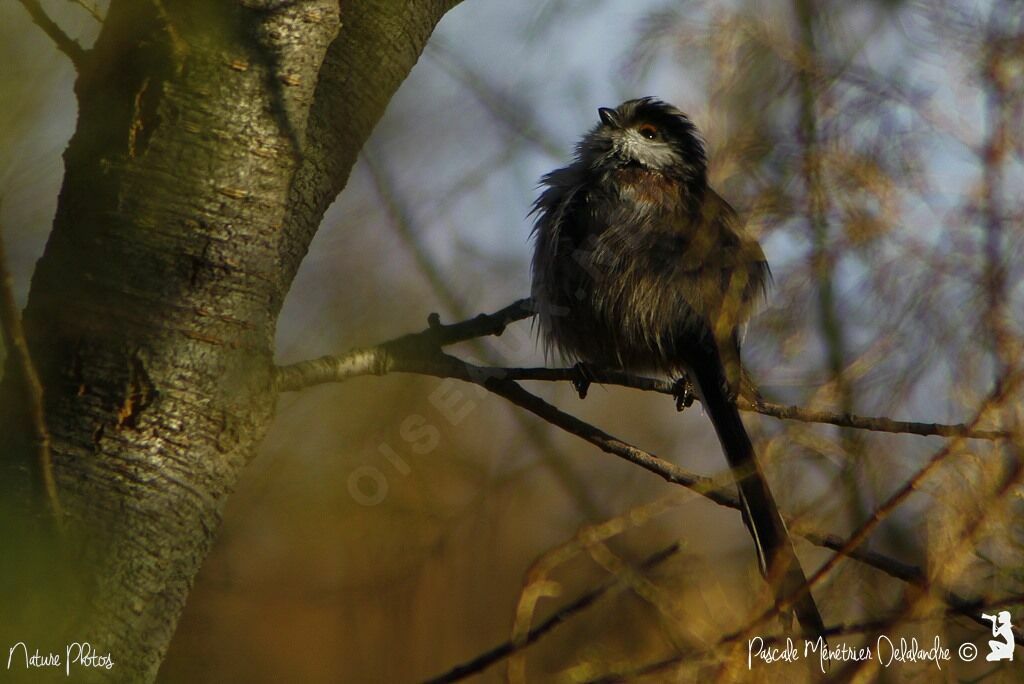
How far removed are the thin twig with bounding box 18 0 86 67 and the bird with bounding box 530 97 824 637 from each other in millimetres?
1948

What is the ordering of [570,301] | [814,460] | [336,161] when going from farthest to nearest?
[570,301] < [814,460] < [336,161]

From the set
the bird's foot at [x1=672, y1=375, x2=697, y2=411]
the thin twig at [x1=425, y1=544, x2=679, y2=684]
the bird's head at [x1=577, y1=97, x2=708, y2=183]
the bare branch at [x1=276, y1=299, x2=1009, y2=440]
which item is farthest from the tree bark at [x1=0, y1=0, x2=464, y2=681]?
the bird's head at [x1=577, y1=97, x2=708, y2=183]

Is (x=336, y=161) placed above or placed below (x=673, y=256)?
below

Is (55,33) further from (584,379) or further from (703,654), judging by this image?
(584,379)

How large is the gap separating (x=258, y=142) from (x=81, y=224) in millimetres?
351

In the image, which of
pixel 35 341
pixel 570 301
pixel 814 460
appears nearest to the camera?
pixel 35 341

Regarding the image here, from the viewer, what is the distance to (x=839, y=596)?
88.3 inches

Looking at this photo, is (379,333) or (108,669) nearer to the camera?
(108,669)

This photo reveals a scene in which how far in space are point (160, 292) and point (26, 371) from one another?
44cm

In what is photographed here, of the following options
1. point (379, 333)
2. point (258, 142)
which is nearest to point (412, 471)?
point (379, 333)

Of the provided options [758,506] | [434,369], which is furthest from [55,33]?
[758,506]

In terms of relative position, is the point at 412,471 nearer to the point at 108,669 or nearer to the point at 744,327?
the point at 744,327

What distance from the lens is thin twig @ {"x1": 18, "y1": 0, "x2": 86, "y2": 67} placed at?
5.47 ft

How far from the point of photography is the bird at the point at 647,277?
353 centimetres
